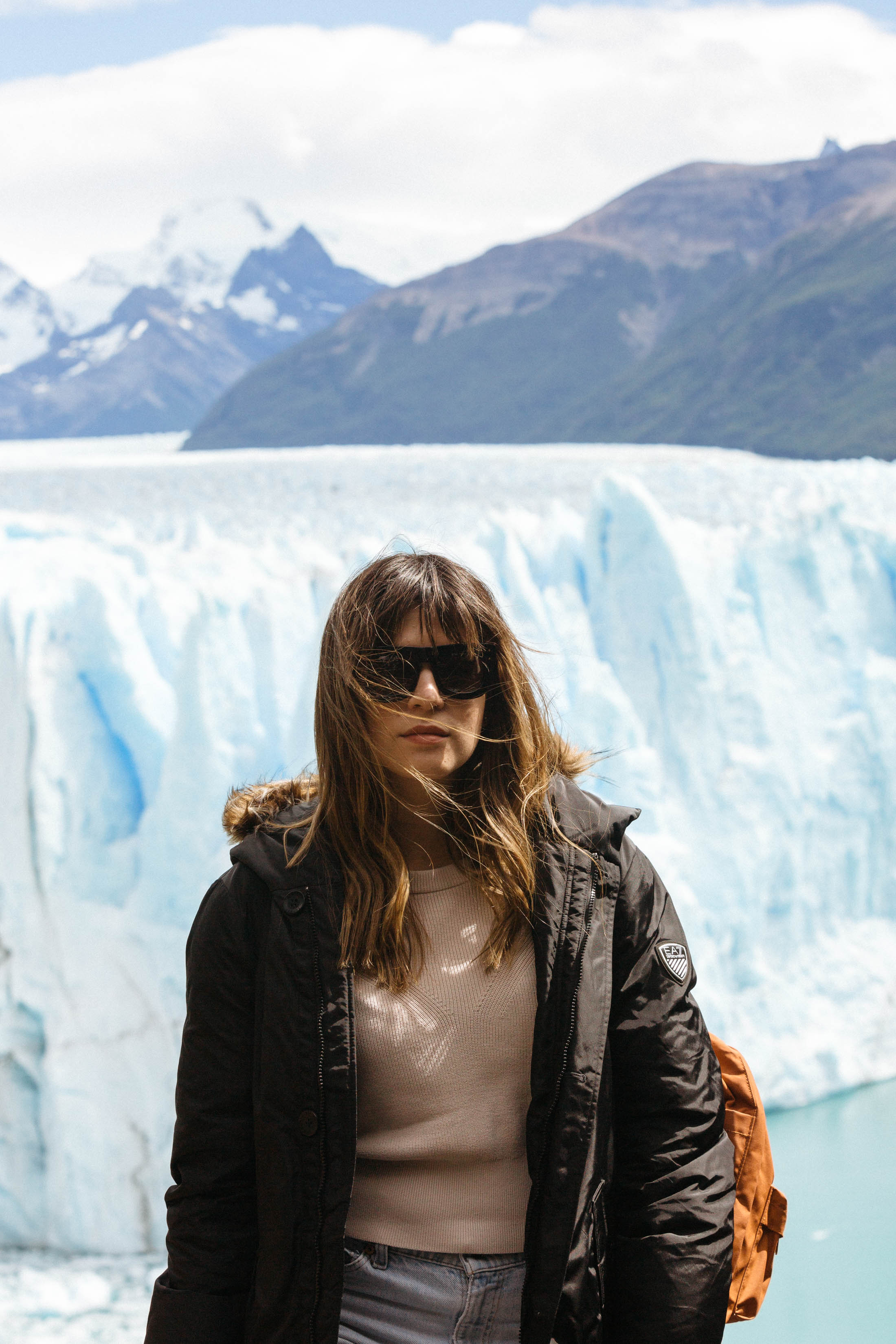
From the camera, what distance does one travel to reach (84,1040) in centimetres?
468

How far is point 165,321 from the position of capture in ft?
191

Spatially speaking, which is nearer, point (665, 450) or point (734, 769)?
point (734, 769)

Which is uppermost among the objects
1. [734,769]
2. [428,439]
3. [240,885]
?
[428,439]

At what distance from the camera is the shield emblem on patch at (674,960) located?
1383mm

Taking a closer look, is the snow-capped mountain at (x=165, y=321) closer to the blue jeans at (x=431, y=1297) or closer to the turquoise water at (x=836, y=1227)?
the turquoise water at (x=836, y=1227)

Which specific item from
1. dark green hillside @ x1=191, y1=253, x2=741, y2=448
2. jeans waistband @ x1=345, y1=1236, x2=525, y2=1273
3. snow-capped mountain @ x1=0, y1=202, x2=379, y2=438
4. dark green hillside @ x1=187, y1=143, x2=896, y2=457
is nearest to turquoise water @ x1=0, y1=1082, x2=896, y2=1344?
jeans waistband @ x1=345, y1=1236, x2=525, y2=1273

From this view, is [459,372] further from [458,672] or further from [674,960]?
[674,960]

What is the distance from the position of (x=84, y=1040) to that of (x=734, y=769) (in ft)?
10.8

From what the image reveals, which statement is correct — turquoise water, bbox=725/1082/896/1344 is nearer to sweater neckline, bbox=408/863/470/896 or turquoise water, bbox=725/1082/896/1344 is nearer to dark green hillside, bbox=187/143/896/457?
sweater neckline, bbox=408/863/470/896

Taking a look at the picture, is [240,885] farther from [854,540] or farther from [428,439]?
[428,439]

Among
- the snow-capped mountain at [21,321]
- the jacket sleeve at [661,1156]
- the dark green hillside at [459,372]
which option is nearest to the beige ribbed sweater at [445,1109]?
the jacket sleeve at [661,1156]

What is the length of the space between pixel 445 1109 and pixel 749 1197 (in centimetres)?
45

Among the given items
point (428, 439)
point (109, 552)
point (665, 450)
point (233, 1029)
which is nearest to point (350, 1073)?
point (233, 1029)

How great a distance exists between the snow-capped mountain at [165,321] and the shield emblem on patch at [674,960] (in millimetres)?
50466
